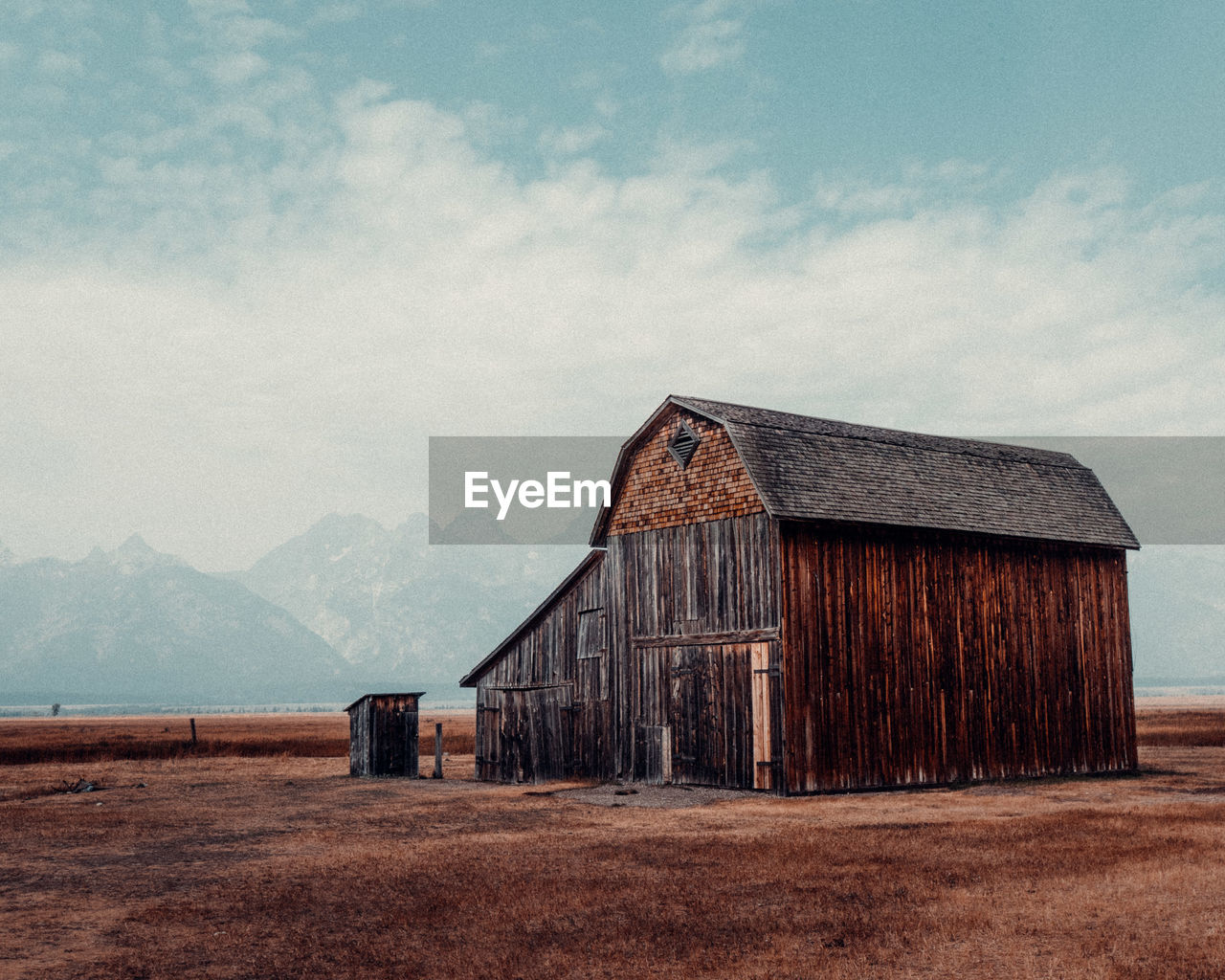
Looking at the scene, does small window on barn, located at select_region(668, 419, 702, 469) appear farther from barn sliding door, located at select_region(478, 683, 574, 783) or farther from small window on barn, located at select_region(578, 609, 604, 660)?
barn sliding door, located at select_region(478, 683, 574, 783)

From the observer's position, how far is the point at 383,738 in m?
37.8

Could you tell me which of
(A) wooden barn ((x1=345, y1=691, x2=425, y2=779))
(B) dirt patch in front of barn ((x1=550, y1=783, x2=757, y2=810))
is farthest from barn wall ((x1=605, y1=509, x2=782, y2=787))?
(A) wooden barn ((x1=345, y1=691, x2=425, y2=779))

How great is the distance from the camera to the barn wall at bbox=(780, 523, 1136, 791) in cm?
2755

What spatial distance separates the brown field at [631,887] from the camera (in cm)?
1109

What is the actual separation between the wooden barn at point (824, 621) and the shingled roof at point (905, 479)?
2.9 inches

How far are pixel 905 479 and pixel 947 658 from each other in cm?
452

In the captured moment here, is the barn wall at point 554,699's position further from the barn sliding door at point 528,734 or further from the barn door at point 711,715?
the barn door at point 711,715

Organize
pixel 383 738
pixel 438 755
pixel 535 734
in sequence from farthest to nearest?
pixel 438 755, pixel 383 738, pixel 535 734

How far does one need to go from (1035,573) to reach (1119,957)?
22.6m

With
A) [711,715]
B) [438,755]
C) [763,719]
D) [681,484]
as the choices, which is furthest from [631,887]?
[438,755]

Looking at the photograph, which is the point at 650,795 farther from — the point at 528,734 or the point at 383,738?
the point at 383,738

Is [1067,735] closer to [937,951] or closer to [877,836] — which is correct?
[877,836]

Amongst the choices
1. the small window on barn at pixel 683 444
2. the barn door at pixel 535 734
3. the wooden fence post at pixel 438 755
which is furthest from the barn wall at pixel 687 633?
the wooden fence post at pixel 438 755

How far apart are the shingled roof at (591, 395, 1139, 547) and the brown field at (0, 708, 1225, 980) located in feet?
22.1
